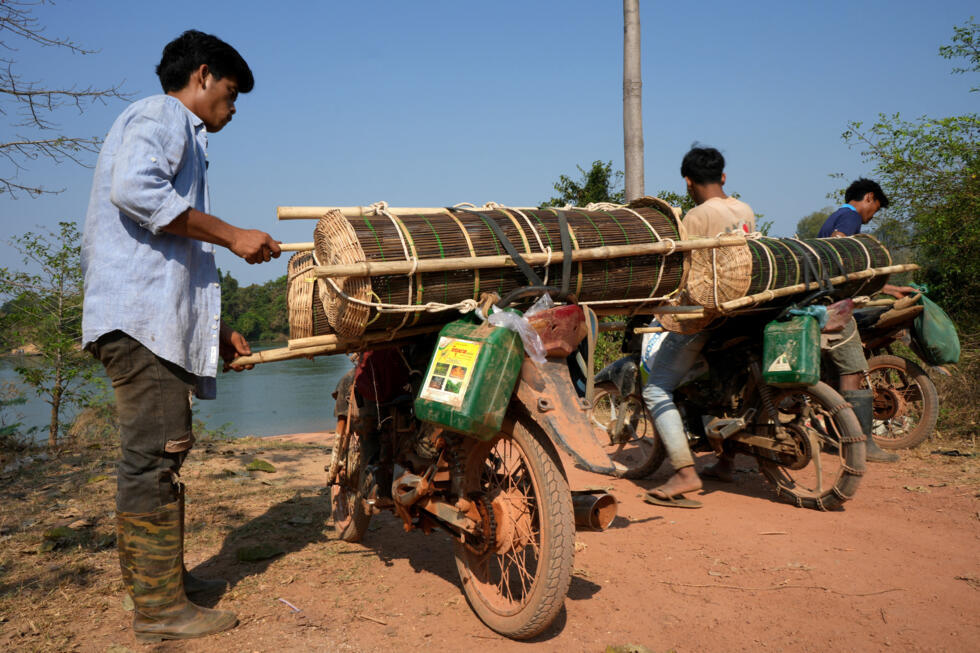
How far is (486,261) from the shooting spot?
246 centimetres

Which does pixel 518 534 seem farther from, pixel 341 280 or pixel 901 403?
pixel 901 403

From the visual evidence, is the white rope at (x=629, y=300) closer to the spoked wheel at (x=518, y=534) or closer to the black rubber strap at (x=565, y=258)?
the black rubber strap at (x=565, y=258)

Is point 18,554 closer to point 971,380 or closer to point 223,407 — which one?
point 971,380

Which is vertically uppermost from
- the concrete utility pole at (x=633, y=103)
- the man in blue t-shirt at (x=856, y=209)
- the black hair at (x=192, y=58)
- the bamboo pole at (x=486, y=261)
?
the concrete utility pole at (x=633, y=103)

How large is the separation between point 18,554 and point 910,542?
4.44 meters

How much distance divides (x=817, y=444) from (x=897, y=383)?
101 inches

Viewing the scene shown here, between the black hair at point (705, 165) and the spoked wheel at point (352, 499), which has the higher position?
the black hair at point (705, 165)

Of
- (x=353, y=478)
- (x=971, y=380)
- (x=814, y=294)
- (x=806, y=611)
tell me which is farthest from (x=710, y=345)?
(x=971, y=380)

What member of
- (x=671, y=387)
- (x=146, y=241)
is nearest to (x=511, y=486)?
(x=146, y=241)

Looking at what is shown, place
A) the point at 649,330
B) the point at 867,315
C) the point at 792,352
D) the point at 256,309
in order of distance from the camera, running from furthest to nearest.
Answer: the point at 256,309 → the point at 867,315 → the point at 649,330 → the point at 792,352

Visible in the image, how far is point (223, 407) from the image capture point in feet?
54.7

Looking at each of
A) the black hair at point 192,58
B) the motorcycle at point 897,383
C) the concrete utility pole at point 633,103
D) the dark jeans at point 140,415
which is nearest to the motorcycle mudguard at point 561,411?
the dark jeans at point 140,415

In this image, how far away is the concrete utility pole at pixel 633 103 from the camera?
6680 mm

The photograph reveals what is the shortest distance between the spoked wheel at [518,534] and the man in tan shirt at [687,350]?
1.58 meters
